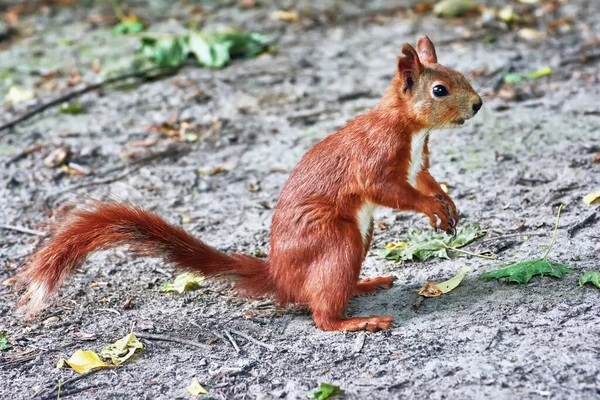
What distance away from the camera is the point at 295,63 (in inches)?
223

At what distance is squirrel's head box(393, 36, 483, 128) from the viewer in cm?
277

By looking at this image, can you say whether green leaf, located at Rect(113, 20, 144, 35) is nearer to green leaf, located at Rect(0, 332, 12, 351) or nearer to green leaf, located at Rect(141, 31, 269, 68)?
green leaf, located at Rect(141, 31, 269, 68)

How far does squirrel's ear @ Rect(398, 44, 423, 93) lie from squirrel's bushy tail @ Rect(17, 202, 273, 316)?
81 centimetres

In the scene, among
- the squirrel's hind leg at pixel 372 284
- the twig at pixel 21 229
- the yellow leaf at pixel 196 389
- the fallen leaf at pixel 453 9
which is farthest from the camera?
the fallen leaf at pixel 453 9

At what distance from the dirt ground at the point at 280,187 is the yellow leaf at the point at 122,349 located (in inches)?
1.5

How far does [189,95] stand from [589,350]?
3.45 metres

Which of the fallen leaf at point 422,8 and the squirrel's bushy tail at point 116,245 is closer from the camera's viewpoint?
the squirrel's bushy tail at point 116,245

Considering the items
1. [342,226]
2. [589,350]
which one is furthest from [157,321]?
[589,350]

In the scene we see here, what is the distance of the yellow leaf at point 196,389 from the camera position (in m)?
2.47

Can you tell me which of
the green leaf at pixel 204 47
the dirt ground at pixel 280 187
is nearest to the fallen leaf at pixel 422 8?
the dirt ground at pixel 280 187

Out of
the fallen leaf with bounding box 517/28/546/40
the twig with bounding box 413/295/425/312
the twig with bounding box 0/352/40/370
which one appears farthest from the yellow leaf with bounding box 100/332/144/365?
the fallen leaf with bounding box 517/28/546/40

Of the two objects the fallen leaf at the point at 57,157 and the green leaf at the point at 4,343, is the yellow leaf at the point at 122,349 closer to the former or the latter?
the green leaf at the point at 4,343

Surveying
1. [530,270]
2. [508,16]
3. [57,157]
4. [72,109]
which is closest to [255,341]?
[530,270]

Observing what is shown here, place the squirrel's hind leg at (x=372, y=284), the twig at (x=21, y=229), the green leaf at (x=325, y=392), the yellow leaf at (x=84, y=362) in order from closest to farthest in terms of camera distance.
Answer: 1. the green leaf at (x=325, y=392)
2. the yellow leaf at (x=84, y=362)
3. the squirrel's hind leg at (x=372, y=284)
4. the twig at (x=21, y=229)
